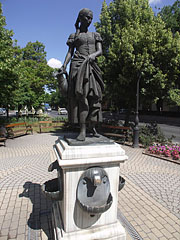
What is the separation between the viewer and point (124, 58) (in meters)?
9.80

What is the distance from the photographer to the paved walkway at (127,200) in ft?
9.87

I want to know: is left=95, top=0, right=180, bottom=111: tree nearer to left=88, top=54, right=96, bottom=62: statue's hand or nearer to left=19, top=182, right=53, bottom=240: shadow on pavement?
left=88, top=54, right=96, bottom=62: statue's hand

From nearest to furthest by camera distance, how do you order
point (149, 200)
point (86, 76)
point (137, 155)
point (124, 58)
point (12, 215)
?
point (86, 76)
point (12, 215)
point (149, 200)
point (137, 155)
point (124, 58)

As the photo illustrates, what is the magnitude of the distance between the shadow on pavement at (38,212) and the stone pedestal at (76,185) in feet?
1.71

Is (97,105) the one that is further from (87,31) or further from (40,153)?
(40,153)

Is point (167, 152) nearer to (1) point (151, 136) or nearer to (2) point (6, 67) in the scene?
(1) point (151, 136)

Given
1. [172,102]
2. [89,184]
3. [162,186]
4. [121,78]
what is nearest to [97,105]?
[89,184]

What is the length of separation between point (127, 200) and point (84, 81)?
10.1 feet

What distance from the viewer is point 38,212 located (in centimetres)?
351

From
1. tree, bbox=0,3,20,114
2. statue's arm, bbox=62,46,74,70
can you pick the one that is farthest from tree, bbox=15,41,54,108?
statue's arm, bbox=62,46,74,70

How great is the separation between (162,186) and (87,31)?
453cm

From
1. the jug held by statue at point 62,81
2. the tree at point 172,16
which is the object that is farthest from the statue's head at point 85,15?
the tree at point 172,16

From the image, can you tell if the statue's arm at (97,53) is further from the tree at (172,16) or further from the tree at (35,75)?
the tree at (172,16)

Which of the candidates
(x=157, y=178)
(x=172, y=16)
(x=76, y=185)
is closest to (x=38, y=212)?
(x=76, y=185)
